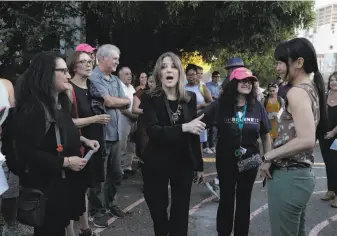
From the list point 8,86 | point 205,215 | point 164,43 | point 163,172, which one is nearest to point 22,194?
point 8,86

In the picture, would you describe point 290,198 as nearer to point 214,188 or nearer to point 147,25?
point 214,188

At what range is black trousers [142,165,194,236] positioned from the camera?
3.25 m

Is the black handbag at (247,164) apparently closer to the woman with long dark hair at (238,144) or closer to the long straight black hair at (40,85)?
the woman with long dark hair at (238,144)

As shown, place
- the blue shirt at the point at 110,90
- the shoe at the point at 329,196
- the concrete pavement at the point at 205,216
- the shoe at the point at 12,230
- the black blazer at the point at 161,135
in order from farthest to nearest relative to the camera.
A: the shoe at the point at 329,196 → the concrete pavement at the point at 205,216 → the blue shirt at the point at 110,90 → the shoe at the point at 12,230 → the black blazer at the point at 161,135

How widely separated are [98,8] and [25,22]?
1765 millimetres

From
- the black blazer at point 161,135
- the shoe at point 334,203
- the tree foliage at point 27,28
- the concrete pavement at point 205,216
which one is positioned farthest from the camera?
the tree foliage at point 27,28

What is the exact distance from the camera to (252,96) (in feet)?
12.4

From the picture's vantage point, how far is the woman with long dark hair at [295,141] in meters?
2.41

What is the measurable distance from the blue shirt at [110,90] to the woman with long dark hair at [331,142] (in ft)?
9.80

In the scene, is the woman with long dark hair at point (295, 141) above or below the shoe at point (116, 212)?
above

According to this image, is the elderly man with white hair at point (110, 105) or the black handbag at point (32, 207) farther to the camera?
the elderly man with white hair at point (110, 105)

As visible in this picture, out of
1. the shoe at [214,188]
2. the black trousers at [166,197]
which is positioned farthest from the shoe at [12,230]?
the shoe at [214,188]

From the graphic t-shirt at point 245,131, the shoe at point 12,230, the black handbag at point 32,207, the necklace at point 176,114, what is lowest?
the shoe at point 12,230

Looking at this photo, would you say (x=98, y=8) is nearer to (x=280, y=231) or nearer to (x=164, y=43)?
(x=164, y=43)
